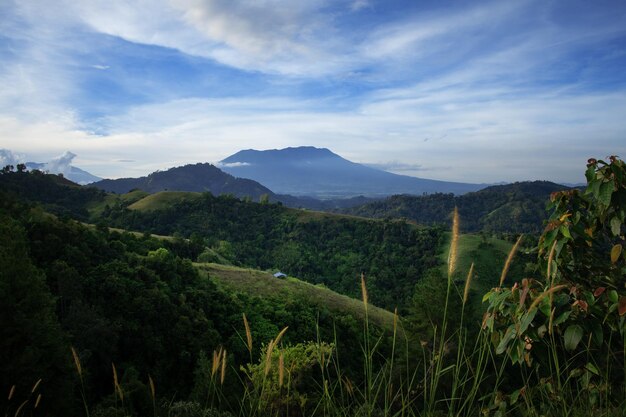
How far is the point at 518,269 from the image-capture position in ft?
208

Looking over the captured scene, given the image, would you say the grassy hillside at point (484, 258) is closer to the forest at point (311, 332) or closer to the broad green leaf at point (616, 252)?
the forest at point (311, 332)

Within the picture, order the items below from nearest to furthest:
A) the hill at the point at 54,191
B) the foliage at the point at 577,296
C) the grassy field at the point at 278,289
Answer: the foliage at the point at 577,296 < the grassy field at the point at 278,289 < the hill at the point at 54,191

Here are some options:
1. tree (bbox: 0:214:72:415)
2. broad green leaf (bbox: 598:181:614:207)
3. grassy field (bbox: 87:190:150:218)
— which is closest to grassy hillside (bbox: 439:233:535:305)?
tree (bbox: 0:214:72:415)

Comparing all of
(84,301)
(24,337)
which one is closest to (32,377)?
(24,337)

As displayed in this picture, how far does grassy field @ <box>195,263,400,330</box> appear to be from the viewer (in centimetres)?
4931

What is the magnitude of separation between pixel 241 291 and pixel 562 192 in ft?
158

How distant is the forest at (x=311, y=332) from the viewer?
2.40 metres

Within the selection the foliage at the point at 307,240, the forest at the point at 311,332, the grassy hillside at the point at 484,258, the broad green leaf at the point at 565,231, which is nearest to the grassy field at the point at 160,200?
the foliage at the point at 307,240

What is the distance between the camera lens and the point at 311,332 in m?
41.2

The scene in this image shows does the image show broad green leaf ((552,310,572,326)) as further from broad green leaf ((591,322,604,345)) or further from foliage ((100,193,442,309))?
foliage ((100,193,442,309))

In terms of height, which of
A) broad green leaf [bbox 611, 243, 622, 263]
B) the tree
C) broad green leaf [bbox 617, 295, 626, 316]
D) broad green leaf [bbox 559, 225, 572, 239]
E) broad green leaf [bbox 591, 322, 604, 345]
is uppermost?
broad green leaf [bbox 559, 225, 572, 239]

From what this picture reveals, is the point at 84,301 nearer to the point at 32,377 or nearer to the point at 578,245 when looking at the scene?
the point at 32,377

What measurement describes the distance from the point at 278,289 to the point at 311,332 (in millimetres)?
12367

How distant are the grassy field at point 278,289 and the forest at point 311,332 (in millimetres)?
1120
